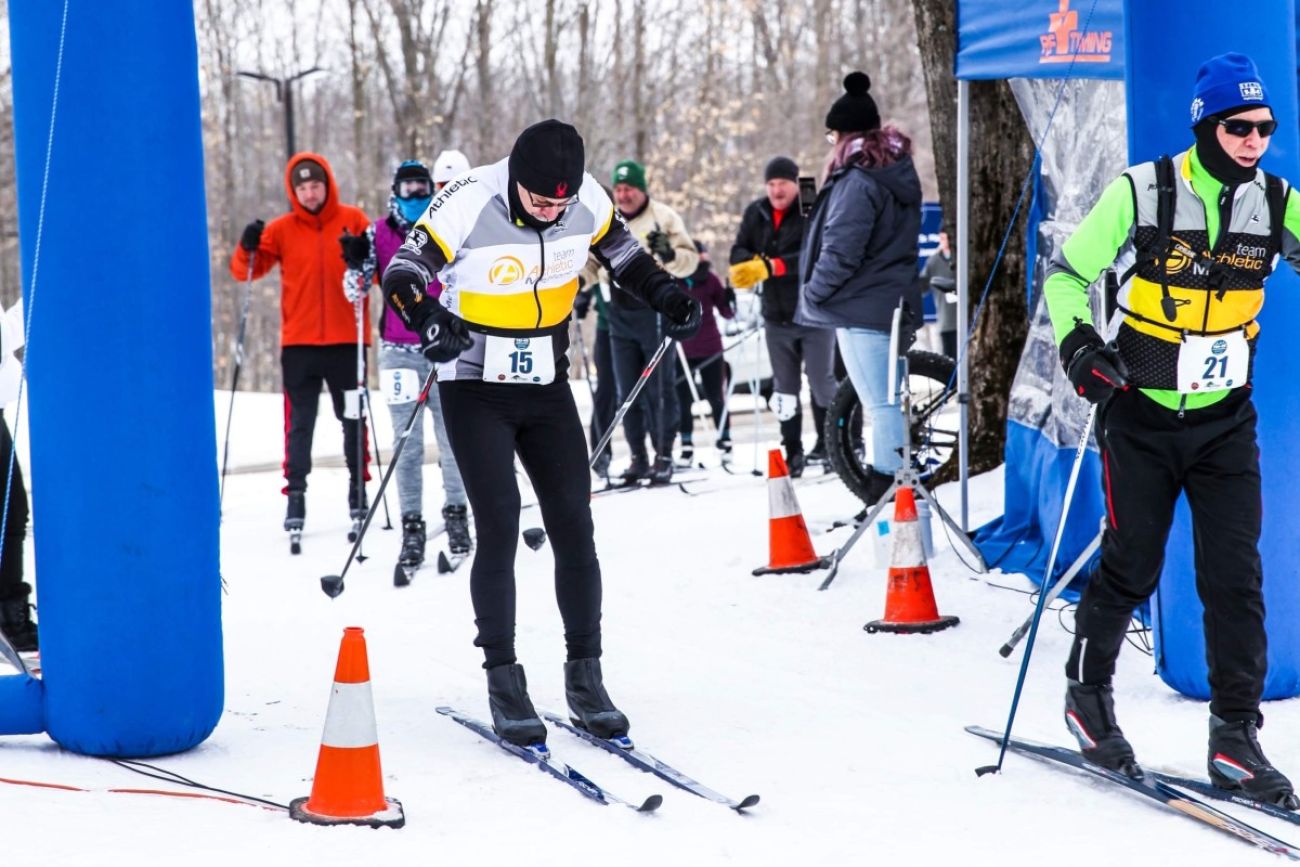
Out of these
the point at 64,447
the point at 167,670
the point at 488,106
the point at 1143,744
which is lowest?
the point at 1143,744

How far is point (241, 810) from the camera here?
3971mm

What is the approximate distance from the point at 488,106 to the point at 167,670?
25.4m

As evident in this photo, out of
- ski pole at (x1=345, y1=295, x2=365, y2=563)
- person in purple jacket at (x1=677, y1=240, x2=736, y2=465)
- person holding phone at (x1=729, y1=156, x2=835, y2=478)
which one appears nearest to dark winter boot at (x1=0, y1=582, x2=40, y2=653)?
ski pole at (x1=345, y1=295, x2=365, y2=563)

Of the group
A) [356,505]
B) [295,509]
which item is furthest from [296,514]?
[356,505]

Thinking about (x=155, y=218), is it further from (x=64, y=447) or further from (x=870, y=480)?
(x=870, y=480)

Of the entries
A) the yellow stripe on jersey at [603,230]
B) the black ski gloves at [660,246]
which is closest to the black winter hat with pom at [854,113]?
the black ski gloves at [660,246]

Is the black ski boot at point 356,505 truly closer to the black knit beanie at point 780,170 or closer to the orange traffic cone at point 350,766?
the black knit beanie at point 780,170

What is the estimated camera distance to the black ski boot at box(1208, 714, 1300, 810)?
4.10 metres

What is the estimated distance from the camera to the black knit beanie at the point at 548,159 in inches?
183

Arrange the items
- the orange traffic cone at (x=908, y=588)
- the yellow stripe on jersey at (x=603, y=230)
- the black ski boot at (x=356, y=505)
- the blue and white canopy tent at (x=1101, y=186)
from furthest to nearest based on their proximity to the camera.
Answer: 1. the black ski boot at (x=356, y=505)
2. the orange traffic cone at (x=908, y=588)
3. the yellow stripe on jersey at (x=603, y=230)
4. the blue and white canopy tent at (x=1101, y=186)

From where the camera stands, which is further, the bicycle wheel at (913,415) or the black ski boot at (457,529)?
the bicycle wheel at (913,415)

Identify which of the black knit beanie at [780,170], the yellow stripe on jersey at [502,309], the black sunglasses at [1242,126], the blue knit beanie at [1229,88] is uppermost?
the black knit beanie at [780,170]

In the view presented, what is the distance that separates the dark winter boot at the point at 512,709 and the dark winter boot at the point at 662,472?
5.11m

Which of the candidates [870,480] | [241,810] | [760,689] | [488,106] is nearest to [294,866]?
[241,810]
